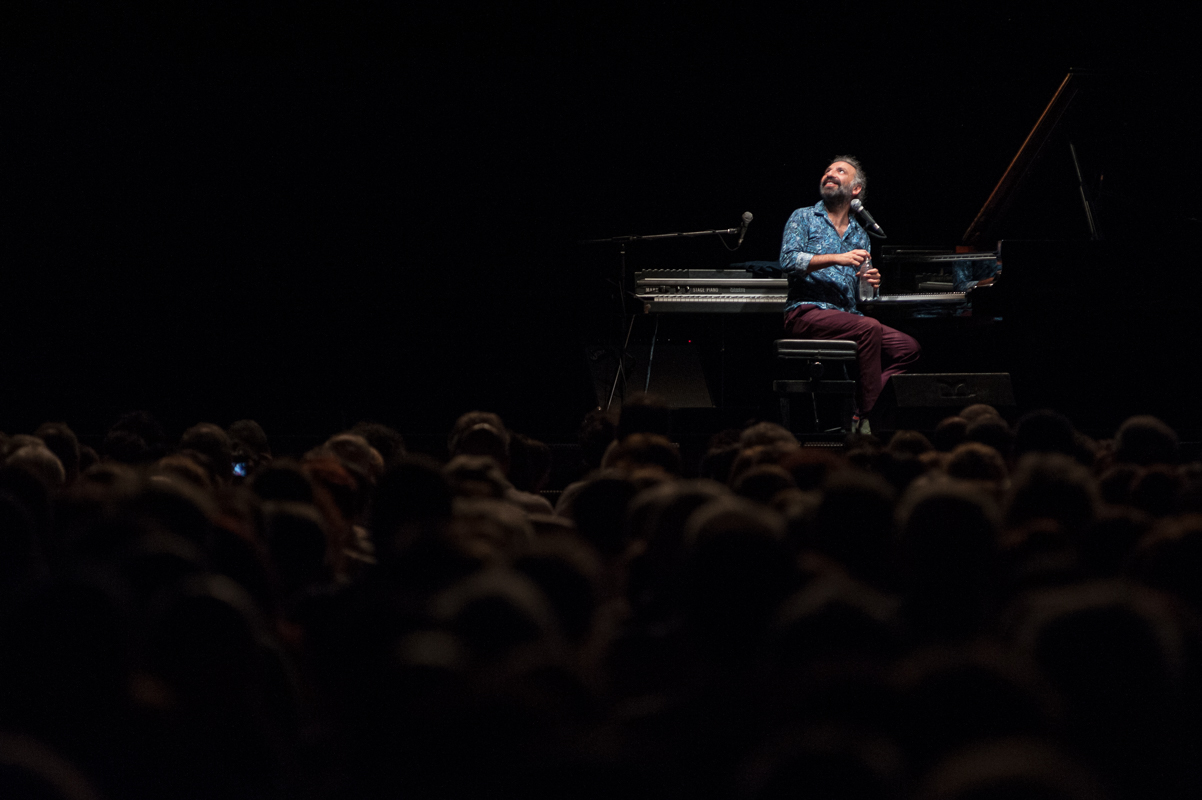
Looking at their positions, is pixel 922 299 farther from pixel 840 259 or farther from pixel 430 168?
pixel 430 168

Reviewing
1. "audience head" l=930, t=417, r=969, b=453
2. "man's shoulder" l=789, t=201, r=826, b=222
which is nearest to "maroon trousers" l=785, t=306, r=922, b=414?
"man's shoulder" l=789, t=201, r=826, b=222

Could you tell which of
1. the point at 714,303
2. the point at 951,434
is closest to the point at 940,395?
the point at 714,303

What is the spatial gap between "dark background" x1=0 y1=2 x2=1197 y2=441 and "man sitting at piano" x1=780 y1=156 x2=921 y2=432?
38.1 inches

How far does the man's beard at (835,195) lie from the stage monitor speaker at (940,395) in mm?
929

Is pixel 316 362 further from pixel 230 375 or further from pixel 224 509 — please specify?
pixel 224 509

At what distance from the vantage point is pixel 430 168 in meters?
5.18

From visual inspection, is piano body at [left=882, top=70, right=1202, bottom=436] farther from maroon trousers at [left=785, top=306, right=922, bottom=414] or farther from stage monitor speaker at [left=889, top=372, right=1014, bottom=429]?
maroon trousers at [left=785, top=306, right=922, bottom=414]

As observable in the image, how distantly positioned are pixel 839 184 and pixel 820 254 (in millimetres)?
338

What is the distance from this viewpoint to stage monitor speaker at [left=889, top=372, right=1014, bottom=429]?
12.5 feet

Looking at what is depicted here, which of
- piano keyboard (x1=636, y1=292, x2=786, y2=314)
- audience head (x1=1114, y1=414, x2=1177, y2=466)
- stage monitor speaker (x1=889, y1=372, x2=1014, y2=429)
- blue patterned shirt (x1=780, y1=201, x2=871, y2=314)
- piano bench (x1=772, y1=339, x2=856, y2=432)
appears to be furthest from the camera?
piano keyboard (x1=636, y1=292, x2=786, y2=314)

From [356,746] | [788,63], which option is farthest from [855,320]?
[356,746]

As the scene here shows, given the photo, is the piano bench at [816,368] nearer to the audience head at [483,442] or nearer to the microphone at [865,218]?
the microphone at [865,218]

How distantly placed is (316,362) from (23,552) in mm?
3844

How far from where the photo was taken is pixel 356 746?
819 millimetres
